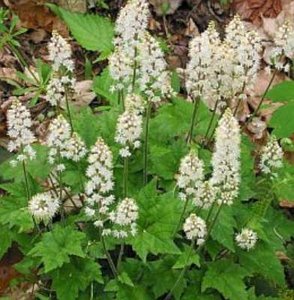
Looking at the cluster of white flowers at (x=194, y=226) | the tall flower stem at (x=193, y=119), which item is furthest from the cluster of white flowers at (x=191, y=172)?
the tall flower stem at (x=193, y=119)

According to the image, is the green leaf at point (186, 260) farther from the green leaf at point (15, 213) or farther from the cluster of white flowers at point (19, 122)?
the cluster of white flowers at point (19, 122)

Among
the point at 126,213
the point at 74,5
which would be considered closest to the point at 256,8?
the point at 74,5

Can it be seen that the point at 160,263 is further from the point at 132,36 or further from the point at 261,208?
the point at 132,36

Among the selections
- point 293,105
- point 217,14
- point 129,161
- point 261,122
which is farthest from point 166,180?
point 217,14

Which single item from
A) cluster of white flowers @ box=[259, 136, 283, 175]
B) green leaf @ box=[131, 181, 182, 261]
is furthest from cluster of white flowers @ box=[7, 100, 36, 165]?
cluster of white flowers @ box=[259, 136, 283, 175]

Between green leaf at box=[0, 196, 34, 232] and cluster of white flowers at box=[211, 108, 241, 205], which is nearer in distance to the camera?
cluster of white flowers at box=[211, 108, 241, 205]

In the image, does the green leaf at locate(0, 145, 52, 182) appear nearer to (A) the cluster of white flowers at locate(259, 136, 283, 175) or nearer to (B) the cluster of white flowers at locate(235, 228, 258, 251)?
(B) the cluster of white flowers at locate(235, 228, 258, 251)

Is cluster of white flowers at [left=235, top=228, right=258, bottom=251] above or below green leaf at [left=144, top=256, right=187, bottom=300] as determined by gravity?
above

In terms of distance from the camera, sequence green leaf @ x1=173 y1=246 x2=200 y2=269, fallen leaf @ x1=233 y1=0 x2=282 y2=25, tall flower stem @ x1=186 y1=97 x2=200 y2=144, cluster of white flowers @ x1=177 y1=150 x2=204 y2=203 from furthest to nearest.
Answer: fallen leaf @ x1=233 y1=0 x2=282 y2=25 → tall flower stem @ x1=186 y1=97 x2=200 y2=144 → green leaf @ x1=173 y1=246 x2=200 y2=269 → cluster of white flowers @ x1=177 y1=150 x2=204 y2=203
